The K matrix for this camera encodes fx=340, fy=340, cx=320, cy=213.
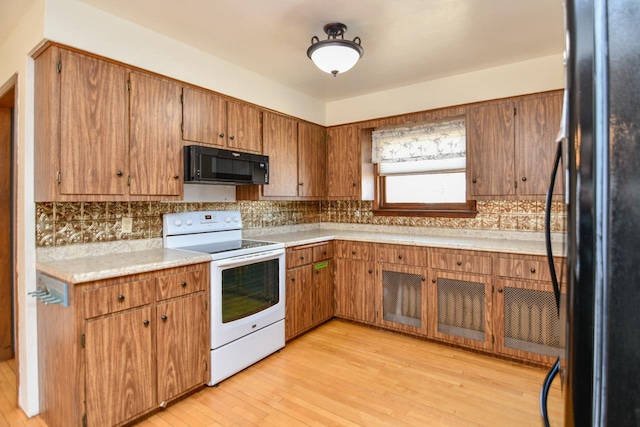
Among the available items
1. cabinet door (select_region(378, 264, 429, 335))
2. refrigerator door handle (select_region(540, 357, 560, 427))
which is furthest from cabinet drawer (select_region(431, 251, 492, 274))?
refrigerator door handle (select_region(540, 357, 560, 427))

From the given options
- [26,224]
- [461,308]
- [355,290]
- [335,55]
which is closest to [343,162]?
[355,290]

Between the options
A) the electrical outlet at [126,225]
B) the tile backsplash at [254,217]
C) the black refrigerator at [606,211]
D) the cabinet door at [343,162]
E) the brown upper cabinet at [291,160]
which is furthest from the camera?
the cabinet door at [343,162]

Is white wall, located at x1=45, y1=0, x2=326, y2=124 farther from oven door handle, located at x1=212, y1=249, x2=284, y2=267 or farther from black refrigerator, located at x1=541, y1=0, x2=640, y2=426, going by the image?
black refrigerator, located at x1=541, y1=0, x2=640, y2=426

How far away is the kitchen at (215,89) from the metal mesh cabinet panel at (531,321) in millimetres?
697

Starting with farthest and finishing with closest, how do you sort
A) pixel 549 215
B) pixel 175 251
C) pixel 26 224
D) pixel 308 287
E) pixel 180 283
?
1. pixel 308 287
2. pixel 175 251
3. pixel 180 283
4. pixel 26 224
5. pixel 549 215

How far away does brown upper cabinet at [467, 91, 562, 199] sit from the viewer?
2723 mm

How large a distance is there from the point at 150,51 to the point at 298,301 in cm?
226

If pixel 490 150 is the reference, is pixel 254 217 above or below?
below

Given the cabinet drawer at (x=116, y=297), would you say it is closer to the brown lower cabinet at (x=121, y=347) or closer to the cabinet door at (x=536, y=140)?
the brown lower cabinet at (x=121, y=347)

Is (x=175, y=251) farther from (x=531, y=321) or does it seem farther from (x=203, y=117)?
(x=531, y=321)

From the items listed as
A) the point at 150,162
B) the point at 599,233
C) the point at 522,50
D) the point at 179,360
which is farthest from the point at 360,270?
the point at 599,233

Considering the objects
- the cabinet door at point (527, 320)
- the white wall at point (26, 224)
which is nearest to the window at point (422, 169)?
the cabinet door at point (527, 320)

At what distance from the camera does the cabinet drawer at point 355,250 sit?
10.8ft

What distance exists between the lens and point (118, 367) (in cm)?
184
